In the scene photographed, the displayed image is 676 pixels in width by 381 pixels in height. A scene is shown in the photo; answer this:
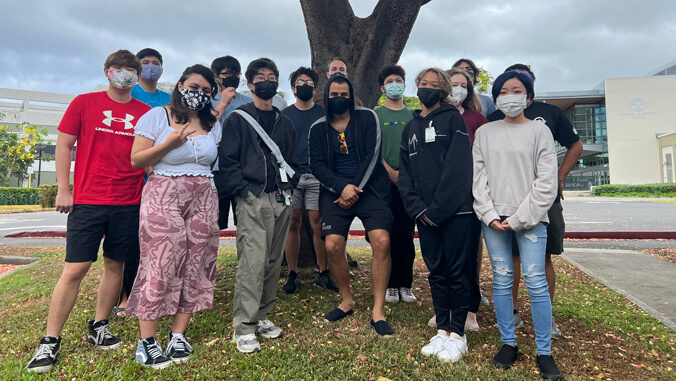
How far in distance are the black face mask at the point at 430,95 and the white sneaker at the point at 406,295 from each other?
2.07m

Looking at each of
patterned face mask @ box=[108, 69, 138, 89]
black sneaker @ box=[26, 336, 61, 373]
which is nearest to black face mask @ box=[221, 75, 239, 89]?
patterned face mask @ box=[108, 69, 138, 89]

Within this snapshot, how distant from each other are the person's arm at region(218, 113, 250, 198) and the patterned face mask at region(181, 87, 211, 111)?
13.7 inches

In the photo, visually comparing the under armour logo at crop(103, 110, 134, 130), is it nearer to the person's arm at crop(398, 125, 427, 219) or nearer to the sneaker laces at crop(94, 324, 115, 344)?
the sneaker laces at crop(94, 324, 115, 344)

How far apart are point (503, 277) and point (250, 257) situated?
1970mm

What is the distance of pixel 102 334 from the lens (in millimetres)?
3344

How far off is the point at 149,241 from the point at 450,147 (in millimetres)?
2361

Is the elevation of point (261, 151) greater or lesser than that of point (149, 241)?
greater

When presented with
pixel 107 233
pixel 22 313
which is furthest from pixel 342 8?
pixel 22 313

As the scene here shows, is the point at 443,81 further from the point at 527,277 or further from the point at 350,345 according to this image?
the point at 350,345

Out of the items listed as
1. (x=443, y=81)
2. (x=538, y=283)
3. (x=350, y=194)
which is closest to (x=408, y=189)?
(x=350, y=194)

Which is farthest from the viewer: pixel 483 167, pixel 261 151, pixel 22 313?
pixel 22 313

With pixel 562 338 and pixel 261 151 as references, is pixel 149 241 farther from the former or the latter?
pixel 562 338

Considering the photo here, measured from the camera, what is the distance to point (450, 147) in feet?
10.6

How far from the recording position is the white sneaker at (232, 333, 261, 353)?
3.16 metres
